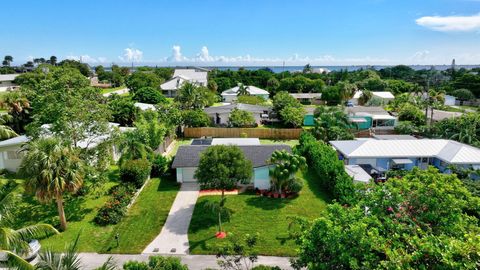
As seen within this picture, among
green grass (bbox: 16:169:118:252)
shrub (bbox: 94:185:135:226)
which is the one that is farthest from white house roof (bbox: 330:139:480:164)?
green grass (bbox: 16:169:118:252)

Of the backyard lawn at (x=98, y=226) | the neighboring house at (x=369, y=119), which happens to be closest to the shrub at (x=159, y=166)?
the backyard lawn at (x=98, y=226)

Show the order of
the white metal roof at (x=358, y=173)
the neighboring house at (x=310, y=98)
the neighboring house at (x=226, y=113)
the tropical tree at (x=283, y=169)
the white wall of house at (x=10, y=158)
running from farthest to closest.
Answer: the neighboring house at (x=310, y=98) → the neighboring house at (x=226, y=113) → the white wall of house at (x=10, y=158) → the white metal roof at (x=358, y=173) → the tropical tree at (x=283, y=169)

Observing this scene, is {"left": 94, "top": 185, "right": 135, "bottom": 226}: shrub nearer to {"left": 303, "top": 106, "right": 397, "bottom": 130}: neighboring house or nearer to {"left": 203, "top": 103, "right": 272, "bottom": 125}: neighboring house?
{"left": 203, "top": 103, "right": 272, "bottom": 125}: neighboring house

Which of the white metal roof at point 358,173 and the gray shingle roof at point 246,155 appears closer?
the white metal roof at point 358,173

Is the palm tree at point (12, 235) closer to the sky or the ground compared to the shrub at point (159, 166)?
closer to the sky

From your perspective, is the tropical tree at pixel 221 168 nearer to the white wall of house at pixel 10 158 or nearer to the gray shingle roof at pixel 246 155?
the gray shingle roof at pixel 246 155

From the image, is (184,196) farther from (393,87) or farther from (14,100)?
(393,87)

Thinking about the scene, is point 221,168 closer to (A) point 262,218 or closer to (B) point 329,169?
(A) point 262,218
